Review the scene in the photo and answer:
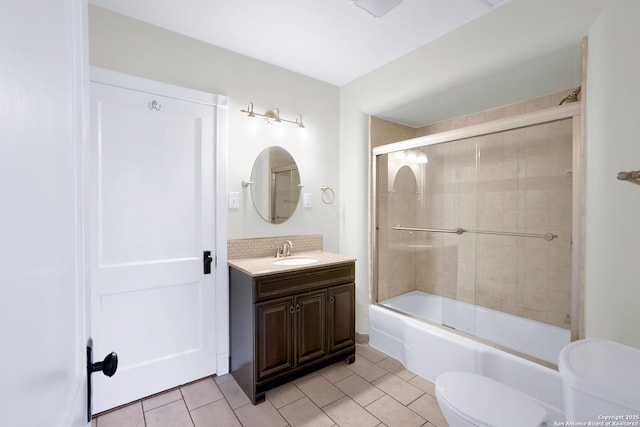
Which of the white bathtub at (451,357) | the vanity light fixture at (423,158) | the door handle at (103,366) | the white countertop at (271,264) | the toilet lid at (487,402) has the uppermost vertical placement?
the vanity light fixture at (423,158)

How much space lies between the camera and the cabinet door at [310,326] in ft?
7.06

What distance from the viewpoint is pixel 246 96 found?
2453mm

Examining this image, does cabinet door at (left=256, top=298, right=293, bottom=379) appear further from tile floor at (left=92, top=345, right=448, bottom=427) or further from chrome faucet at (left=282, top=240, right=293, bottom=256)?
chrome faucet at (left=282, top=240, right=293, bottom=256)

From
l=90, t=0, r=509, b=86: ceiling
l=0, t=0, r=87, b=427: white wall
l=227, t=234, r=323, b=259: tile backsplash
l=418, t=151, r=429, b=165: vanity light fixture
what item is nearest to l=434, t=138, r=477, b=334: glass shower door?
l=418, t=151, r=429, b=165: vanity light fixture

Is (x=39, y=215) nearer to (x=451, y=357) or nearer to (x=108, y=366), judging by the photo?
(x=108, y=366)

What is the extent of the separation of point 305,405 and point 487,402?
111cm

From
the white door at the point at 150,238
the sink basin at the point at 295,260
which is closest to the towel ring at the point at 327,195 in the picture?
the sink basin at the point at 295,260

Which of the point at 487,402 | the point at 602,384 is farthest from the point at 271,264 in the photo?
the point at 602,384

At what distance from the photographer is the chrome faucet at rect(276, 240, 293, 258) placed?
2.58m

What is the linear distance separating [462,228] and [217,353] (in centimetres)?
233

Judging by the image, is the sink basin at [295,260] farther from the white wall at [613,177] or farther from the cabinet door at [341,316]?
the white wall at [613,177]

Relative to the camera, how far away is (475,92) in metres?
2.31


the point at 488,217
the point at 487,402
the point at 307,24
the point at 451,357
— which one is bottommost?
the point at 451,357

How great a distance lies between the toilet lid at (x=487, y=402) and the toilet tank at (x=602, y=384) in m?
0.40
